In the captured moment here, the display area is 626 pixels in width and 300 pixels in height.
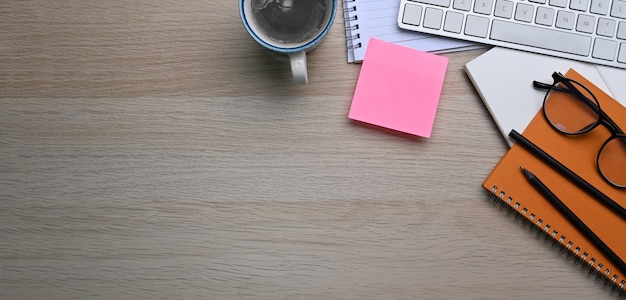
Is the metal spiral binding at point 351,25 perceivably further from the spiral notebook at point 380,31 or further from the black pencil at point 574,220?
the black pencil at point 574,220

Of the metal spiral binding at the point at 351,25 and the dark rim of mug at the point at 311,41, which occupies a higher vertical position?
the dark rim of mug at the point at 311,41

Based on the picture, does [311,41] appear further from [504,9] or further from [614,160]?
[614,160]

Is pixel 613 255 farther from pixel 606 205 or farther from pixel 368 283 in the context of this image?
pixel 368 283

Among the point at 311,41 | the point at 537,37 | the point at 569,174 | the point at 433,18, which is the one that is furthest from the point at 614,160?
the point at 311,41

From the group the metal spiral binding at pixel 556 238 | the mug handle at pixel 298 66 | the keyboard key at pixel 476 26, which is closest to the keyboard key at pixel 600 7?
the keyboard key at pixel 476 26

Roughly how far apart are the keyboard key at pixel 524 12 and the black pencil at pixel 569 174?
14 centimetres

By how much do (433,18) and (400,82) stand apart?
85 mm

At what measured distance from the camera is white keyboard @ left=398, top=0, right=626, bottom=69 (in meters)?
0.73

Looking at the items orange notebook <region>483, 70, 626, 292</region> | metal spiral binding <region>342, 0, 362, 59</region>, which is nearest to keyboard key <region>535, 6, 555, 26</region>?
orange notebook <region>483, 70, 626, 292</region>

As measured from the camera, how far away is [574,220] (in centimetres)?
71

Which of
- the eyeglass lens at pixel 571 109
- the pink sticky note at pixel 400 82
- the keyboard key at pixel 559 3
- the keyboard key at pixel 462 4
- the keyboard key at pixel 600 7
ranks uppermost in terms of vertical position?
the keyboard key at pixel 462 4

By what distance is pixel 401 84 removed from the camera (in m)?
0.73

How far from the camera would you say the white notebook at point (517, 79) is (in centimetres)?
72

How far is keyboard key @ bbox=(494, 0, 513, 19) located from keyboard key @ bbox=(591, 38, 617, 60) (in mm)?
110
